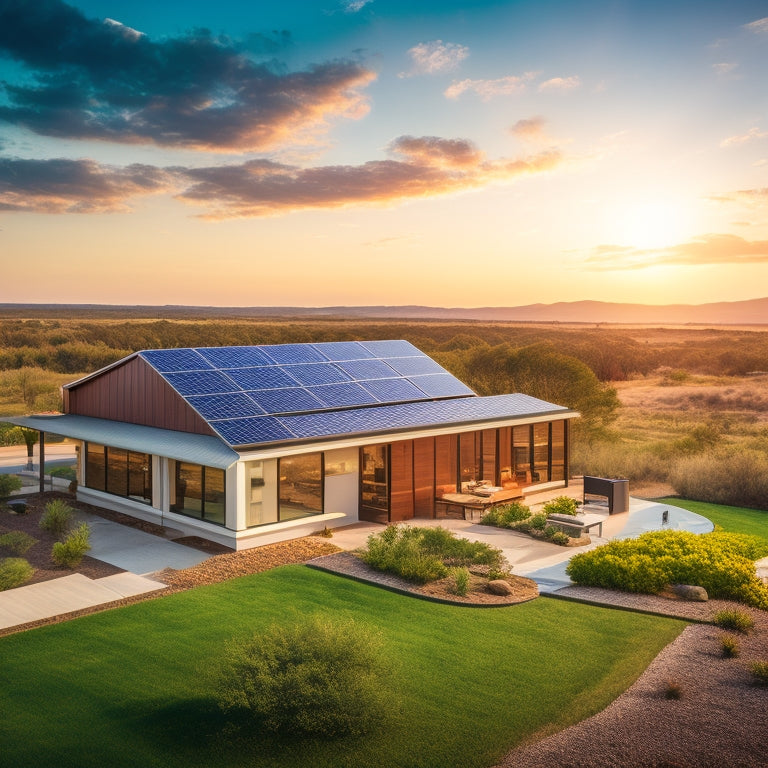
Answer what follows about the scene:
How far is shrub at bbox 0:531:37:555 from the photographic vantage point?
49.2 ft

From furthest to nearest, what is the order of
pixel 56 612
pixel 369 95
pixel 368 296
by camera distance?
pixel 368 296 → pixel 369 95 → pixel 56 612

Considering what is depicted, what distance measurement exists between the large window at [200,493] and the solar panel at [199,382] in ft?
6.94

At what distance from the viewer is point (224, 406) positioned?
17.8 metres

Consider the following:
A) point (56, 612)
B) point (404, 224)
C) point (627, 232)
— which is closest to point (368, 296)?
point (404, 224)

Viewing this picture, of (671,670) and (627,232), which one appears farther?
(627,232)

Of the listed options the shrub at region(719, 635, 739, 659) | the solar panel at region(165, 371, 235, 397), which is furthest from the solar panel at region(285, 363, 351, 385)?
the shrub at region(719, 635, 739, 659)

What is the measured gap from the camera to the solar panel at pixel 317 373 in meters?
20.9

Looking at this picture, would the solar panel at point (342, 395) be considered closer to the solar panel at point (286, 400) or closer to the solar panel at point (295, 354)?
the solar panel at point (286, 400)

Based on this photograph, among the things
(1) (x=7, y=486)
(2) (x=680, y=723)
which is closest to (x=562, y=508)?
(2) (x=680, y=723)

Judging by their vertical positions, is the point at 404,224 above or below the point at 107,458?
above

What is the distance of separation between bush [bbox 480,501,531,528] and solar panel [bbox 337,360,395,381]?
19.9 feet

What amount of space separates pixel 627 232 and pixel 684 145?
938cm

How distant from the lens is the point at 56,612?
1173 centimetres

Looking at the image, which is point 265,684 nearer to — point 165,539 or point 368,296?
point 165,539
